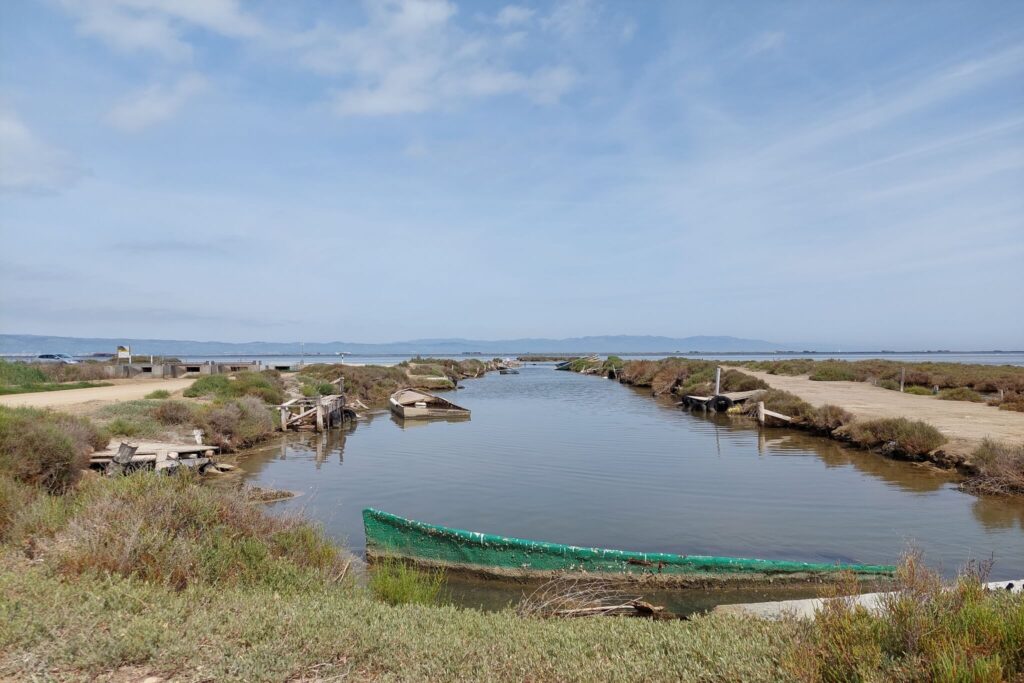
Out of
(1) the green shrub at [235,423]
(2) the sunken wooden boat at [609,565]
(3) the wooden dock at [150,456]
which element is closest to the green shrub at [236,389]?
(1) the green shrub at [235,423]

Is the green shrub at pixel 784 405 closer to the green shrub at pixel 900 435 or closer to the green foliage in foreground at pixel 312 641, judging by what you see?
the green shrub at pixel 900 435

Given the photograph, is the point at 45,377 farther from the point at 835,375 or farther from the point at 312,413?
the point at 835,375

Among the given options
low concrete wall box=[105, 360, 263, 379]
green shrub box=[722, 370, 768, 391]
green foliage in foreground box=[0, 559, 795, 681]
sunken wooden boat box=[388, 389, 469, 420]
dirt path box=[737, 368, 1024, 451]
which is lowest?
sunken wooden boat box=[388, 389, 469, 420]

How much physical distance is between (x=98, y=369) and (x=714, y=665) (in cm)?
4734

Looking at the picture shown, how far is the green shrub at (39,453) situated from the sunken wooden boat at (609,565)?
771 cm

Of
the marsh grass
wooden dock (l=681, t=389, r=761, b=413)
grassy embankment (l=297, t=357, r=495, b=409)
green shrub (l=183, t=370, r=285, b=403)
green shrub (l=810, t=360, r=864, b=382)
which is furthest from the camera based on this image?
green shrub (l=810, t=360, r=864, b=382)

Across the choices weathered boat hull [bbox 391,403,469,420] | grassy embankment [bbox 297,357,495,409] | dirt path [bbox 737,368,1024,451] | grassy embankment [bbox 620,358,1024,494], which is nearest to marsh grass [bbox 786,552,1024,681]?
grassy embankment [bbox 620,358,1024,494]

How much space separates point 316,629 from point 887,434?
73.8 ft

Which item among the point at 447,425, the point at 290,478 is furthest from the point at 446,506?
the point at 447,425

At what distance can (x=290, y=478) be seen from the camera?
61.4 ft

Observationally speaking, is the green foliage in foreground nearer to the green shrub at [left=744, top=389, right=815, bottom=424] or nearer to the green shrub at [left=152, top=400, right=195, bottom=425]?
the green shrub at [left=152, top=400, right=195, bottom=425]

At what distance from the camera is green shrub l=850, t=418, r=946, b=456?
20.6 m

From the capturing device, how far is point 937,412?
27.3 metres

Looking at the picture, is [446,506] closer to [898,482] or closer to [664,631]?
[664,631]
